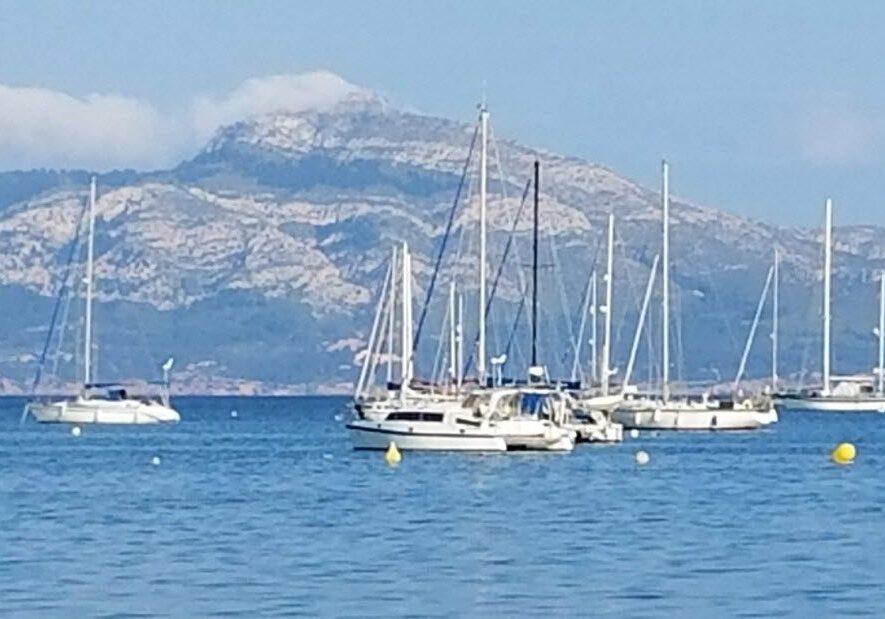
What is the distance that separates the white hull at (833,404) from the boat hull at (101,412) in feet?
160

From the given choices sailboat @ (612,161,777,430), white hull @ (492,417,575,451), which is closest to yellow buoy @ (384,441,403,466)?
white hull @ (492,417,575,451)

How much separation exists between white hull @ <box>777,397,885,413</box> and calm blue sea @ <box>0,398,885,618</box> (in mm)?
85468

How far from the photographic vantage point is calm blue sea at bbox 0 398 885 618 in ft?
149

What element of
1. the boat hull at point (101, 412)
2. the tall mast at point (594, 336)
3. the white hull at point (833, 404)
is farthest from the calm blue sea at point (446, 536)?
the white hull at point (833, 404)

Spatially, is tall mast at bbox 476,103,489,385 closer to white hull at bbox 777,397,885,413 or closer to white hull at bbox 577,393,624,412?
white hull at bbox 577,393,624,412

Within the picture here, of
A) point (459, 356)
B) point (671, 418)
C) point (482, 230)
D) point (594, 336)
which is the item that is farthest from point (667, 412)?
point (482, 230)

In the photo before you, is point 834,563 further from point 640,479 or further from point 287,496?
point 640,479

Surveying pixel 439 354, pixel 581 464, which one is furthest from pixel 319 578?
pixel 439 354

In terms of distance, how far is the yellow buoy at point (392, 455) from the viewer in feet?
298

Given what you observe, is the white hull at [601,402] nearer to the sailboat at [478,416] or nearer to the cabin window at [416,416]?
the sailboat at [478,416]

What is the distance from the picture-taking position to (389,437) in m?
94.9

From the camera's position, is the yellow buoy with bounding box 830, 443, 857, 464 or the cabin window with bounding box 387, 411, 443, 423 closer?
the cabin window with bounding box 387, 411, 443, 423

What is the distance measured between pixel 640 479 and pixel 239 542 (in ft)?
98.7

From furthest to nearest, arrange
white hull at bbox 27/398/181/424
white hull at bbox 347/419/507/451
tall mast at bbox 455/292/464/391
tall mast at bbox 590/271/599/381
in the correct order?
white hull at bbox 27/398/181/424, tall mast at bbox 590/271/599/381, tall mast at bbox 455/292/464/391, white hull at bbox 347/419/507/451
